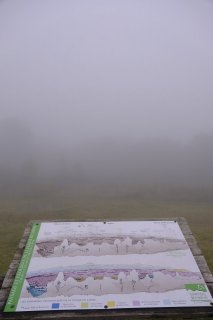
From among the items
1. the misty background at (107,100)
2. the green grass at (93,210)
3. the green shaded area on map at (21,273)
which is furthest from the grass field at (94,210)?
the green shaded area on map at (21,273)

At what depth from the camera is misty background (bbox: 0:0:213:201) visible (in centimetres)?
364

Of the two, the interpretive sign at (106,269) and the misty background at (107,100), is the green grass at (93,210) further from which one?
the interpretive sign at (106,269)

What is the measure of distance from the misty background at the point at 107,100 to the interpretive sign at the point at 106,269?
1.55 metres

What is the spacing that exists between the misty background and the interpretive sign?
155 centimetres

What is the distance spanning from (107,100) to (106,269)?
2.20 meters

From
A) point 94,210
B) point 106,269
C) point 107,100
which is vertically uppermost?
point 107,100

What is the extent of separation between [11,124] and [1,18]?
42.0 inches

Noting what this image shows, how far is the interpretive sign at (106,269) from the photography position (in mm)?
1507

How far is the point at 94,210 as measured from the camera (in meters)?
3.13

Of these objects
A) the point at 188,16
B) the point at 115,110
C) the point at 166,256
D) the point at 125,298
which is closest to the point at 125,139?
the point at 115,110

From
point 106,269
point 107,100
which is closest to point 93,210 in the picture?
point 107,100

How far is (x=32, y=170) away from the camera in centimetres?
379

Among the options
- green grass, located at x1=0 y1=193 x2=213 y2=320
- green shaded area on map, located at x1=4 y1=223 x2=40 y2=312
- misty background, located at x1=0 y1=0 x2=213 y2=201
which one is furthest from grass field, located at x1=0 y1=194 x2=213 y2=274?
green shaded area on map, located at x1=4 y1=223 x2=40 y2=312

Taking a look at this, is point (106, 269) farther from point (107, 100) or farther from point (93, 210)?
point (107, 100)
